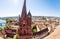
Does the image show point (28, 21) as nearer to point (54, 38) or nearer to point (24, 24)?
point (24, 24)

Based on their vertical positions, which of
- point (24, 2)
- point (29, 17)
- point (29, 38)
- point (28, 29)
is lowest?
point (29, 38)

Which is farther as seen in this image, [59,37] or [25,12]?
[25,12]

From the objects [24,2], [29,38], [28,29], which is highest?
[24,2]

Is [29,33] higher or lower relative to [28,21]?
lower

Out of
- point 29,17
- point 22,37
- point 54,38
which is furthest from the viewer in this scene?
point 29,17

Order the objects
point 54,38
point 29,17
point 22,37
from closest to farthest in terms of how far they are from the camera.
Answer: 1. point 54,38
2. point 22,37
3. point 29,17

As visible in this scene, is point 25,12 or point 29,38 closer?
point 29,38

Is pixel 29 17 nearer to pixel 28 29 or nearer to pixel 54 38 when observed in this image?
pixel 28 29

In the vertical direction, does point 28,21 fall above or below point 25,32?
above

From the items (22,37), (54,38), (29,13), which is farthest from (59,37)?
(29,13)

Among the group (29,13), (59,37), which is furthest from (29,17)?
(59,37)
